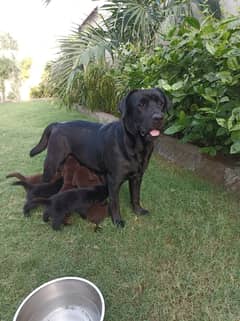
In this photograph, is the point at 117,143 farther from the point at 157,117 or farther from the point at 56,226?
the point at 56,226

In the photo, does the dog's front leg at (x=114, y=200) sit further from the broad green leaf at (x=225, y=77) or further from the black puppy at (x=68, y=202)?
the broad green leaf at (x=225, y=77)

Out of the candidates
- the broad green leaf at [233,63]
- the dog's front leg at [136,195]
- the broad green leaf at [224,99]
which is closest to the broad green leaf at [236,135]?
the broad green leaf at [224,99]

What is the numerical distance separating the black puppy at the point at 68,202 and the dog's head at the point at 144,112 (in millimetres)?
545

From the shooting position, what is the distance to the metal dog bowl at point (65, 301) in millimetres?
1405

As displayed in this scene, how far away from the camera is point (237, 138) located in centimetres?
200

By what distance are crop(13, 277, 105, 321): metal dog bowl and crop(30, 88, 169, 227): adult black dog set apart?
29.4 inches

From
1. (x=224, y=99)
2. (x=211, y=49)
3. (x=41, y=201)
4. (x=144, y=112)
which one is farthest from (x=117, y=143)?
(x=211, y=49)

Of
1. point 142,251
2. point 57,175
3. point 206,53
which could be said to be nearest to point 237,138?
point 206,53

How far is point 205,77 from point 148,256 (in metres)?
1.37

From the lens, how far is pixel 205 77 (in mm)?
2250

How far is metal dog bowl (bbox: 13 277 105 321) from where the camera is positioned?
141cm

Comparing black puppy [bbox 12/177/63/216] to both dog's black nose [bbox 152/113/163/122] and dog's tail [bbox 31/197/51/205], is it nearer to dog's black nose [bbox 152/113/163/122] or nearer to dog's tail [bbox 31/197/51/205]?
dog's tail [bbox 31/197/51/205]

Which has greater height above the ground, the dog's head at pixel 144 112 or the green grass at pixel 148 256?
the dog's head at pixel 144 112

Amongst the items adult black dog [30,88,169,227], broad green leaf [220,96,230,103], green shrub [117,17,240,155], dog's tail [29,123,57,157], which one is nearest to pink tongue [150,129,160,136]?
adult black dog [30,88,169,227]
